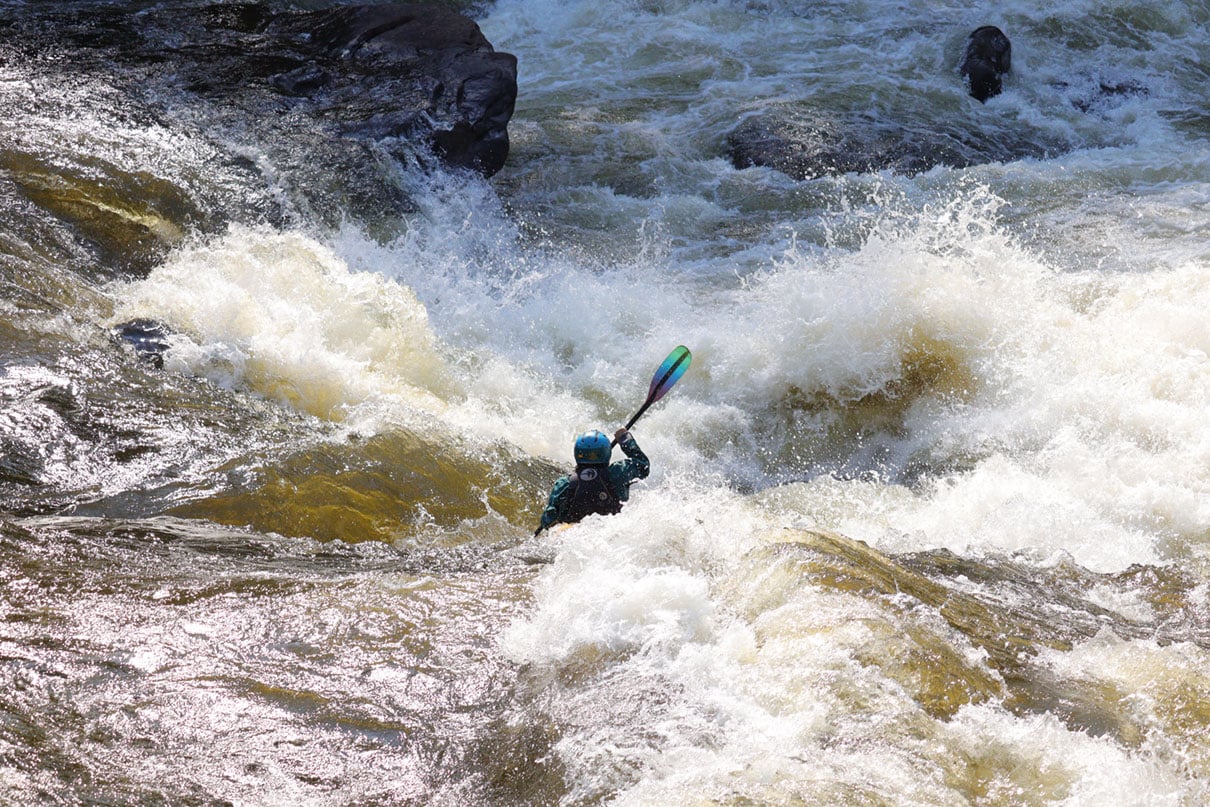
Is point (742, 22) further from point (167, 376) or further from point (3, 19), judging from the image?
point (167, 376)

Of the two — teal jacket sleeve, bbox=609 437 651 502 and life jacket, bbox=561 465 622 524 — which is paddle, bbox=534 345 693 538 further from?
life jacket, bbox=561 465 622 524

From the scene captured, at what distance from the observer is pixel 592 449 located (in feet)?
14.4

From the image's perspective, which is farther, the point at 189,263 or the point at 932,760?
the point at 189,263

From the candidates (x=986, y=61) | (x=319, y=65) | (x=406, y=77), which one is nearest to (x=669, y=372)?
(x=406, y=77)

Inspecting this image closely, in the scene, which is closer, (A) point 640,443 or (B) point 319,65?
(A) point 640,443

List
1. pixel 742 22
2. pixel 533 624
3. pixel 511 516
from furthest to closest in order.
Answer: pixel 742 22 < pixel 511 516 < pixel 533 624

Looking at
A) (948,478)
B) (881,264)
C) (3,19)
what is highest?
(3,19)

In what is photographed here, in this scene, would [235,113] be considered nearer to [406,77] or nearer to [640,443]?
[406,77]

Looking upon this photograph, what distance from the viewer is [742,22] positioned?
43.0 feet

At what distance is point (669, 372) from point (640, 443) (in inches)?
37.0

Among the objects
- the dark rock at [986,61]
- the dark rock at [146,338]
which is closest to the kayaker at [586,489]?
the dark rock at [146,338]

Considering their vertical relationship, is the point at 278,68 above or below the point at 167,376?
above

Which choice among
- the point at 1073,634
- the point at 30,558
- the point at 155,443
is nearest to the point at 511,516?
the point at 155,443

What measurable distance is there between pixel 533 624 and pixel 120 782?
116cm
